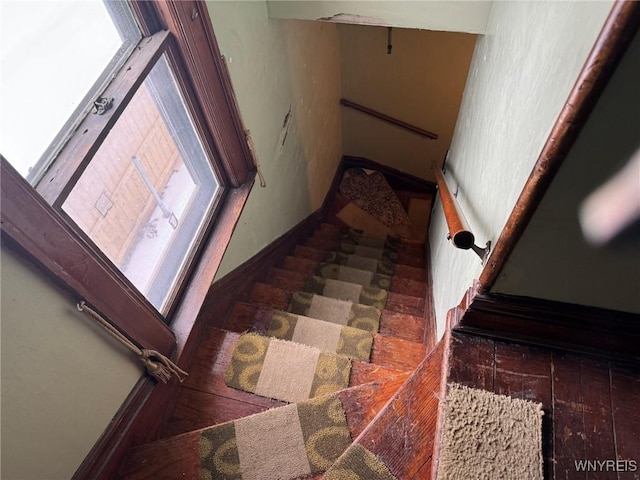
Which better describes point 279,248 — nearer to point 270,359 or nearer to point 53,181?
point 270,359

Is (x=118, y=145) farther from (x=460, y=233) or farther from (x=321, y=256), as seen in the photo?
(x=321, y=256)

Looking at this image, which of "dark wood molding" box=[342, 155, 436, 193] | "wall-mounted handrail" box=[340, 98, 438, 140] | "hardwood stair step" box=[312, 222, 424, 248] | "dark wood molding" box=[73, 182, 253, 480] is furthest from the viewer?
"dark wood molding" box=[342, 155, 436, 193]

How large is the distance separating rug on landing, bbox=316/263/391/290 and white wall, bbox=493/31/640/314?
150 centimetres

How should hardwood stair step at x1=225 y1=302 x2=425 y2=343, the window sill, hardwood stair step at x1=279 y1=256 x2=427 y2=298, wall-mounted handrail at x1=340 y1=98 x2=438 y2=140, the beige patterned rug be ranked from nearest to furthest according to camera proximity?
the window sill
hardwood stair step at x1=225 y1=302 x2=425 y2=343
hardwood stair step at x1=279 y1=256 x2=427 y2=298
the beige patterned rug
wall-mounted handrail at x1=340 y1=98 x2=438 y2=140

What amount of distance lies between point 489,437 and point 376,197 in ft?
10.8

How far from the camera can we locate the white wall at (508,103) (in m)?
0.74

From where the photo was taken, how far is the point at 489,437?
3.21 feet

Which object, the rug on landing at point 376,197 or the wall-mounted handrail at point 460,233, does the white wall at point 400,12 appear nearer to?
the wall-mounted handrail at point 460,233

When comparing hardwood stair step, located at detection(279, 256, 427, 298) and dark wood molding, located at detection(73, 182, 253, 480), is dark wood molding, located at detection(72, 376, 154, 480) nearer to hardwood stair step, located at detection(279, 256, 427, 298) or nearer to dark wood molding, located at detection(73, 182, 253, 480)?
dark wood molding, located at detection(73, 182, 253, 480)

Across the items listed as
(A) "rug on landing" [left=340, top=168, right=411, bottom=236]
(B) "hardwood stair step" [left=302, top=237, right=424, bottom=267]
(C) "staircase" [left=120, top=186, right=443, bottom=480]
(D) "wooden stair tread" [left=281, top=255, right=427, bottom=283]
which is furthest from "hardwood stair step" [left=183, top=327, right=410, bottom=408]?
(A) "rug on landing" [left=340, top=168, right=411, bottom=236]

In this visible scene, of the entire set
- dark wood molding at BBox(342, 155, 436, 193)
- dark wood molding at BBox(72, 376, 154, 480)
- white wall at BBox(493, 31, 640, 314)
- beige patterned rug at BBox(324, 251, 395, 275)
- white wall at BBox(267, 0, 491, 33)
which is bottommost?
dark wood molding at BBox(72, 376, 154, 480)

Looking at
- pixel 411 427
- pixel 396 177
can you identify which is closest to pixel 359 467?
pixel 411 427

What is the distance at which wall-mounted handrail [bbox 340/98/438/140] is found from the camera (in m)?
3.73

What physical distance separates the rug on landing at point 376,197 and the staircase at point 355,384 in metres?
1.35
